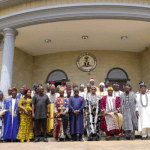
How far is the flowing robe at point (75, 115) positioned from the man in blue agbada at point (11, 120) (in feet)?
5.63

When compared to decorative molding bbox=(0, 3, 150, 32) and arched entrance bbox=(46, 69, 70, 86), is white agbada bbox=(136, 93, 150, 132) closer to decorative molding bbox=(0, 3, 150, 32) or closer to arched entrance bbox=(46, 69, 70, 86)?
decorative molding bbox=(0, 3, 150, 32)

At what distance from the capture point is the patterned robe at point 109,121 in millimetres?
6281

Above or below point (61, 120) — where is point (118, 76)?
above

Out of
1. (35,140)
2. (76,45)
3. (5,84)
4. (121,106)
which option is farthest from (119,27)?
(35,140)

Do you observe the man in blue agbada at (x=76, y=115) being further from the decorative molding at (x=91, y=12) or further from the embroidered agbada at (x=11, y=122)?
the decorative molding at (x=91, y=12)

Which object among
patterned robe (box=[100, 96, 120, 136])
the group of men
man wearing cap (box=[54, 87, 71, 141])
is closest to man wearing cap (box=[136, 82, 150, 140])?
the group of men

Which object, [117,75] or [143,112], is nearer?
[143,112]

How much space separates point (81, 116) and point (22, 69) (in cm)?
704

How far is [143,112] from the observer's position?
660 centimetres

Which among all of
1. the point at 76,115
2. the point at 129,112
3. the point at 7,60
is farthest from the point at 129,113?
the point at 7,60

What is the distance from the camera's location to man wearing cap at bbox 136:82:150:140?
Result: 21.1 ft

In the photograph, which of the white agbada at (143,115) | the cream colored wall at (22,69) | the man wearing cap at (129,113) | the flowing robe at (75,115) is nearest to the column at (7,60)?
the cream colored wall at (22,69)

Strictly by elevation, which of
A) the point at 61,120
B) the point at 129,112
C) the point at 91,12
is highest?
the point at 91,12

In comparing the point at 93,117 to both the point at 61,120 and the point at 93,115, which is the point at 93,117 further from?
the point at 61,120
